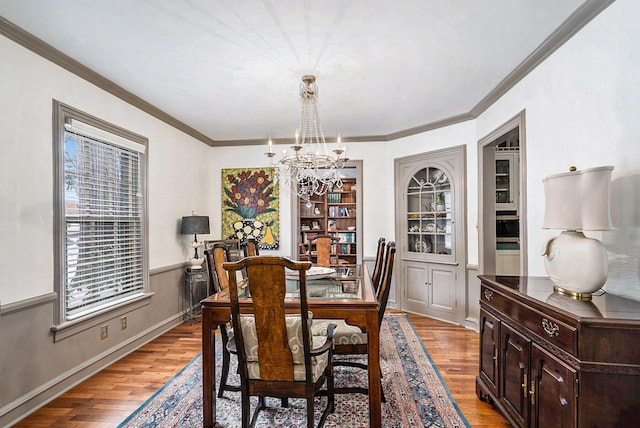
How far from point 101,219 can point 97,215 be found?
56 mm

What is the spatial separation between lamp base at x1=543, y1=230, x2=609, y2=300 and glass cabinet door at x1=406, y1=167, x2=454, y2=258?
2.59 m

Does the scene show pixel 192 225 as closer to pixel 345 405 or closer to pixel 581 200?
pixel 345 405

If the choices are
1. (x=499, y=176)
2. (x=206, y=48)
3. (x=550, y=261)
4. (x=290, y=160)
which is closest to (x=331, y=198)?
(x=499, y=176)

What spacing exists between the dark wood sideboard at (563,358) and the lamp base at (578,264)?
75 mm

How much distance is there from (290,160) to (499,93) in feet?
7.42

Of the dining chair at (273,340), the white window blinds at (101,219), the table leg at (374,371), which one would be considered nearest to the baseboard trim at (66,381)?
the white window blinds at (101,219)

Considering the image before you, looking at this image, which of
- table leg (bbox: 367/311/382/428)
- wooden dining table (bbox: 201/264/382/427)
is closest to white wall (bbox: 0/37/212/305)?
wooden dining table (bbox: 201/264/382/427)

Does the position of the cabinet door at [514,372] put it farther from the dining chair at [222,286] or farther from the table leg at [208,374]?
the table leg at [208,374]

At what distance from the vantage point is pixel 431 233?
455 centimetres

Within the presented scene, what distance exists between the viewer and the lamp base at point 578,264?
159 cm

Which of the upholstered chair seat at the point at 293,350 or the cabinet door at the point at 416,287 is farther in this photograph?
the cabinet door at the point at 416,287

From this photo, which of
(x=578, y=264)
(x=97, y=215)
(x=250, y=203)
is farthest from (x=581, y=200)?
(x=250, y=203)

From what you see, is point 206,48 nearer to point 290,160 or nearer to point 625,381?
point 290,160

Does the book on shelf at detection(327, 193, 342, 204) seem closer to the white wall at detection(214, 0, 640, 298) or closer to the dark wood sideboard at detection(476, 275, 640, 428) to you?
the white wall at detection(214, 0, 640, 298)
